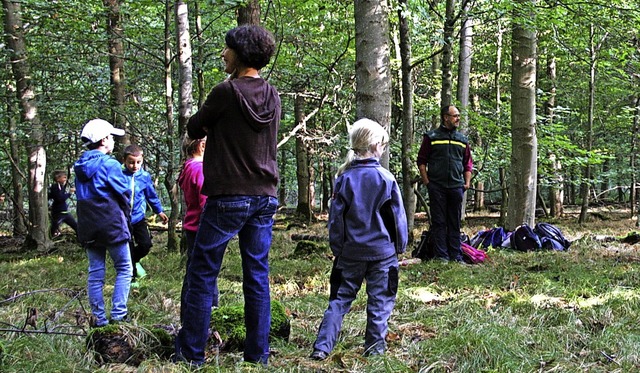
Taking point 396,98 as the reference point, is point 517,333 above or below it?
below

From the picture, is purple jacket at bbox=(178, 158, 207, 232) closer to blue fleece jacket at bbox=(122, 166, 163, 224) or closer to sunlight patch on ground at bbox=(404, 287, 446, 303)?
blue fleece jacket at bbox=(122, 166, 163, 224)

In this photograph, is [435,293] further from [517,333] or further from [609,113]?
[609,113]

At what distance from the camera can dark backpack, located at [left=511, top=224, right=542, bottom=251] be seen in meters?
8.76

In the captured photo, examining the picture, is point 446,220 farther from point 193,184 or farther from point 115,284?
point 115,284

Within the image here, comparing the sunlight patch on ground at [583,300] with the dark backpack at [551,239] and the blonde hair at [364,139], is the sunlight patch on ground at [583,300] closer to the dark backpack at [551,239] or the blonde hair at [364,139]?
the blonde hair at [364,139]

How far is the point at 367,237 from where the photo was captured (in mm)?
3600

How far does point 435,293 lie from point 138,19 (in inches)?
381

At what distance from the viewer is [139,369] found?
3.06 meters

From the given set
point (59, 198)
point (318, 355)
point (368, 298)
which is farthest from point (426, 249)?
point (59, 198)

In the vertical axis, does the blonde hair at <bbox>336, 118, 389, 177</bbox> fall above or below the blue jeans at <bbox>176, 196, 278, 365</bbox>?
above

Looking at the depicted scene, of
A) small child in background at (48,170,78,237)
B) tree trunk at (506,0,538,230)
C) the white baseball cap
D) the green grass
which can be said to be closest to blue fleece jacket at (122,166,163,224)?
the green grass

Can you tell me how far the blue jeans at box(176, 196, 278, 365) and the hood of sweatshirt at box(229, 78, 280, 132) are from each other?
45 centimetres

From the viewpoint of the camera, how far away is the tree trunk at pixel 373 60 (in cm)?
584

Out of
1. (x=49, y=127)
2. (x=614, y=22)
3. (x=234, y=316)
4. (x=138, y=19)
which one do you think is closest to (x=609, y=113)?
(x=614, y=22)
